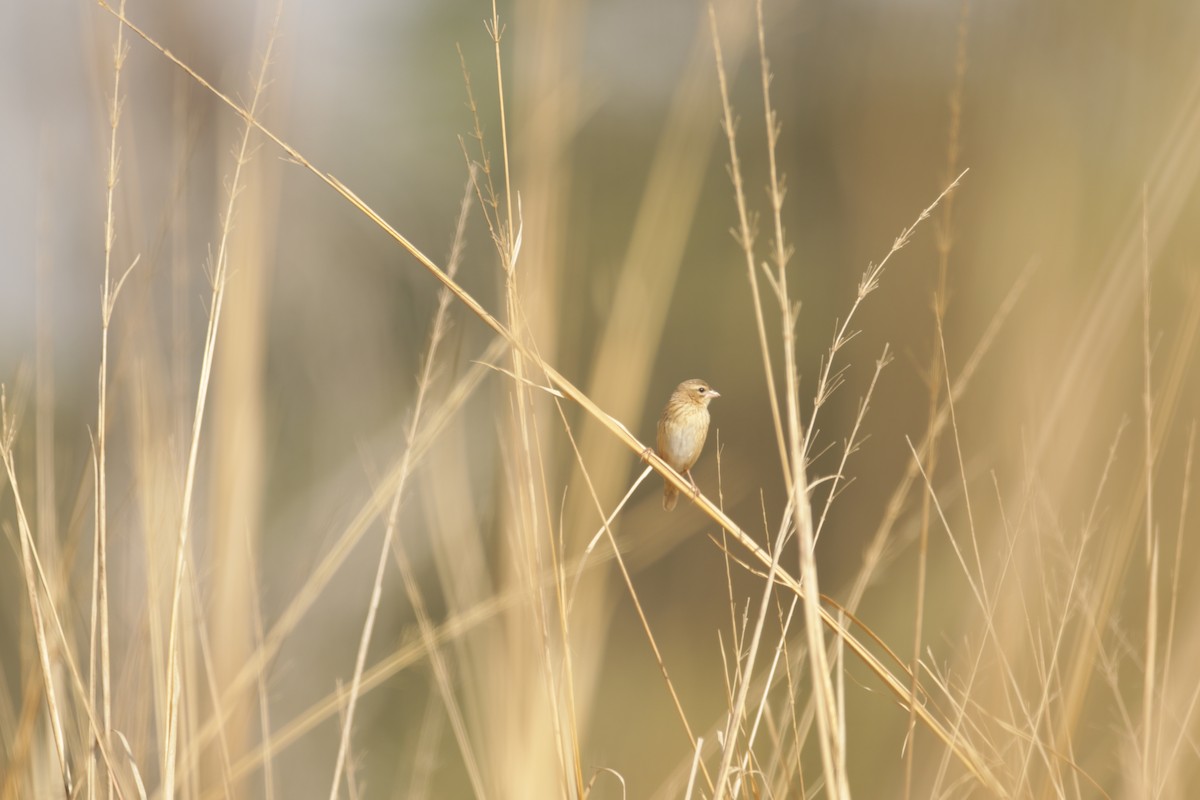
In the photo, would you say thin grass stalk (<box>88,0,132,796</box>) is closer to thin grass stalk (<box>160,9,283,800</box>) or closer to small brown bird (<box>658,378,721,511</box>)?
thin grass stalk (<box>160,9,283,800</box>)

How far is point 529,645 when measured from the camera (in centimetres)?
159

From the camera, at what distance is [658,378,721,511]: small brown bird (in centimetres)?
375

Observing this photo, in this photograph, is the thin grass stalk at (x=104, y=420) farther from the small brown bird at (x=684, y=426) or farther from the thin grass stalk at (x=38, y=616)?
the small brown bird at (x=684, y=426)

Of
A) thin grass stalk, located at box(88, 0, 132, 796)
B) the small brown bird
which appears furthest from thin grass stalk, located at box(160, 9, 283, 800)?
the small brown bird

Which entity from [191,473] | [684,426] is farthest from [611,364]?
[684,426]

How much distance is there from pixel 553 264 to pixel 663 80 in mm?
5908

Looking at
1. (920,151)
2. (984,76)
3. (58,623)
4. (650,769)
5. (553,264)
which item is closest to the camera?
(58,623)

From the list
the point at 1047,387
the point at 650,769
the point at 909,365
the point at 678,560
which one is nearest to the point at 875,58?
the point at 909,365

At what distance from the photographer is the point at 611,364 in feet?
5.23

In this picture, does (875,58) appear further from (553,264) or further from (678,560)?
(553,264)

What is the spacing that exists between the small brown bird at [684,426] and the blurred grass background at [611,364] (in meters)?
0.33

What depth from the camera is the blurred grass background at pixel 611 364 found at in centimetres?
150

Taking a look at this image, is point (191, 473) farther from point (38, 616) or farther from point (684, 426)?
point (684, 426)

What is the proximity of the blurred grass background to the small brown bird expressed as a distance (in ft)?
1.09
